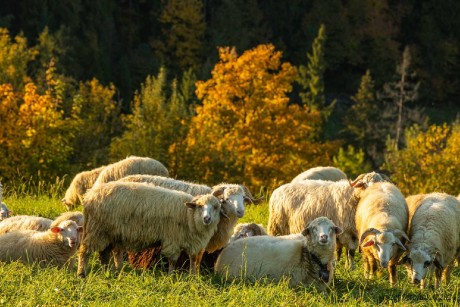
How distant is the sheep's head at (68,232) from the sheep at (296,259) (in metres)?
1.92

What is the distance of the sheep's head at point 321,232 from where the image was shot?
34.1ft

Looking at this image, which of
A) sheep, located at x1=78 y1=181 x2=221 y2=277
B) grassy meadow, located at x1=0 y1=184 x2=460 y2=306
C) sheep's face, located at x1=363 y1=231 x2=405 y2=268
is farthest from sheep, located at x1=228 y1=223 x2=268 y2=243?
sheep's face, located at x1=363 y1=231 x2=405 y2=268

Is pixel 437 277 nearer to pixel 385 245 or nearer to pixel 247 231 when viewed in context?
pixel 385 245

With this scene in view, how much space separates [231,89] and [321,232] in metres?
30.0

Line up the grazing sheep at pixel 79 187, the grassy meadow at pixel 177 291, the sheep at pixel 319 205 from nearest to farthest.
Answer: the grassy meadow at pixel 177 291 → the sheep at pixel 319 205 → the grazing sheep at pixel 79 187

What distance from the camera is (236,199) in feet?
38.0

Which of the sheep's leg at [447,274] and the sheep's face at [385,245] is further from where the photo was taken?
the sheep's leg at [447,274]

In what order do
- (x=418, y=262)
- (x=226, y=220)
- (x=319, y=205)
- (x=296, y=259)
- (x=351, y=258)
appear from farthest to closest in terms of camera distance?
(x=319, y=205), (x=351, y=258), (x=226, y=220), (x=418, y=262), (x=296, y=259)

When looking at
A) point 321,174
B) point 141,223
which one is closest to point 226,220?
point 141,223

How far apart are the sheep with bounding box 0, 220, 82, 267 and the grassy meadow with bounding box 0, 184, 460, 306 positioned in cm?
28

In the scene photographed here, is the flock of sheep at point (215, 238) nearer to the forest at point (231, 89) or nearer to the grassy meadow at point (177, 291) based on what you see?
the grassy meadow at point (177, 291)

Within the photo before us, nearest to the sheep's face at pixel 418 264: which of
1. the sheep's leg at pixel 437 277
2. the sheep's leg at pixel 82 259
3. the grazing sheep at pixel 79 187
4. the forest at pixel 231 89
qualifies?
the sheep's leg at pixel 437 277

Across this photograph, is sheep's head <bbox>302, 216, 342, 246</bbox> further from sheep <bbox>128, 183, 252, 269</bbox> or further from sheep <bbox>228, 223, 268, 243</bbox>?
sheep <bbox>228, 223, 268, 243</bbox>

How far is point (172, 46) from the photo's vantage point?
234 feet
